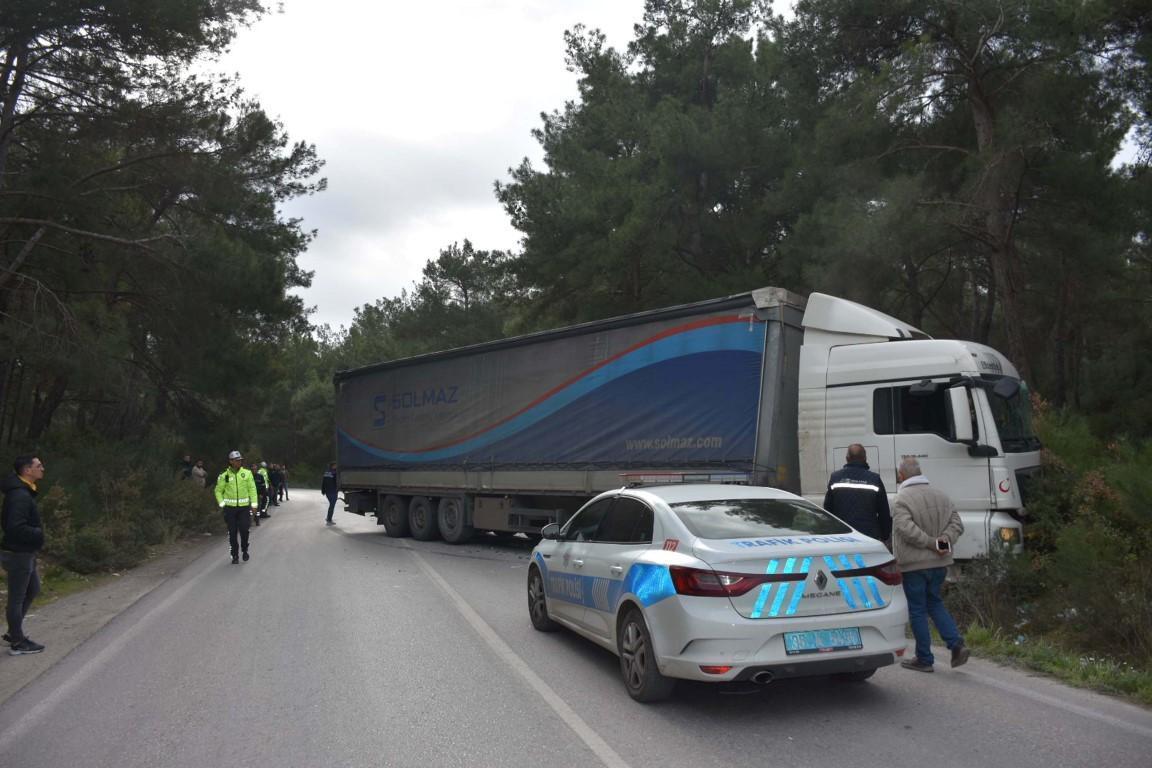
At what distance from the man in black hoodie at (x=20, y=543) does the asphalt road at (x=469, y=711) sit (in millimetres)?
575

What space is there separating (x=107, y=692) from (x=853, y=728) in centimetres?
520

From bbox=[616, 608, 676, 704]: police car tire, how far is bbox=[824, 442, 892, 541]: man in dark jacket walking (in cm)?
260

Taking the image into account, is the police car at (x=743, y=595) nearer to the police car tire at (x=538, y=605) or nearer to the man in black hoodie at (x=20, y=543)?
the police car tire at (x=538, y=605)

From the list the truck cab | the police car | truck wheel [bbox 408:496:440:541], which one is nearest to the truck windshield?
the truck cab

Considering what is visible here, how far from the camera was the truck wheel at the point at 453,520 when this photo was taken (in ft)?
55.4

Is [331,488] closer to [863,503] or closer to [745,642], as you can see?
[863,503]

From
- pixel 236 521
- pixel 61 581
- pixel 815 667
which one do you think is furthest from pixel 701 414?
pixel 61 581

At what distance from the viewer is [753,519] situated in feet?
19.4

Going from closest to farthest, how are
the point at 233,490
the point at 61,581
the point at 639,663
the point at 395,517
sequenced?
the point at 639,663 → the point at 61,581 → the point at 233,490 → the point at 395,517

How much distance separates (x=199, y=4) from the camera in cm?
1527

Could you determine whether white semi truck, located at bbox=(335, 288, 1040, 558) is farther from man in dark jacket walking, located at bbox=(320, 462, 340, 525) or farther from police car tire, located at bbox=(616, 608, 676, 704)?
man in dark jacket walking, located at bbox=(320, 462, 340, 525)

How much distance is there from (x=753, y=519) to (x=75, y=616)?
8033 millimetres

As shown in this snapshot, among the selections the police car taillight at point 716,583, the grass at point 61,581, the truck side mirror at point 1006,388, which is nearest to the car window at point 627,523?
the police car taillight at point 716,583

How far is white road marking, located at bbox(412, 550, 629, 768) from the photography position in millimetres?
4648
